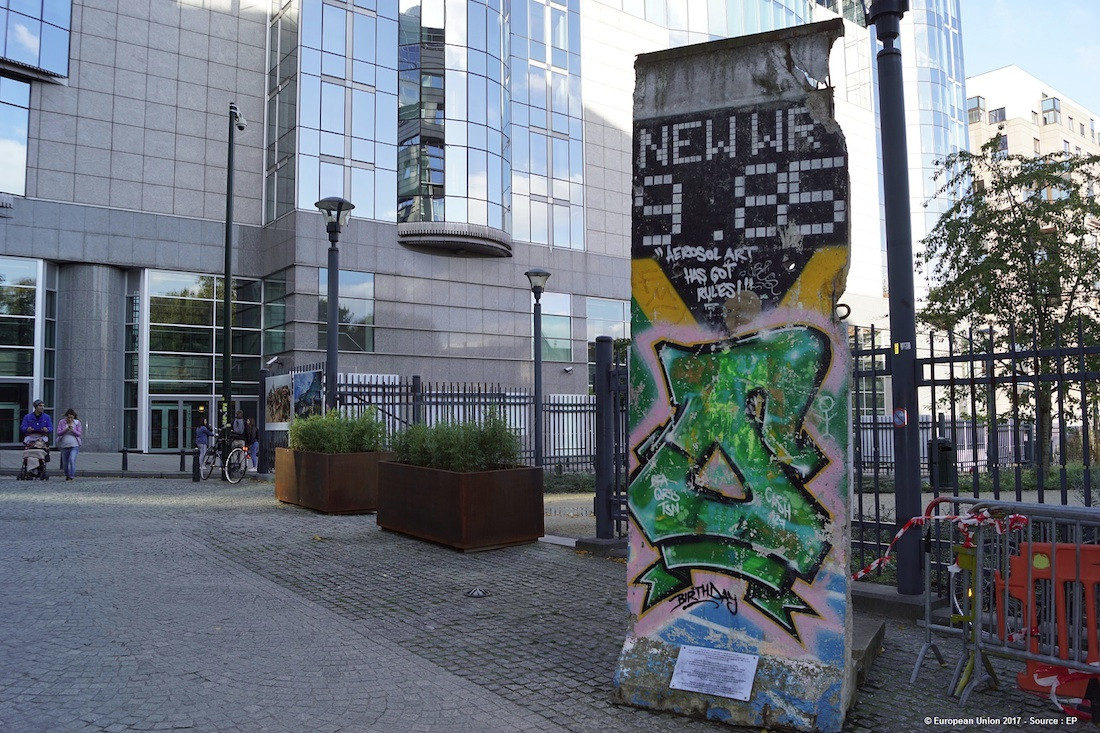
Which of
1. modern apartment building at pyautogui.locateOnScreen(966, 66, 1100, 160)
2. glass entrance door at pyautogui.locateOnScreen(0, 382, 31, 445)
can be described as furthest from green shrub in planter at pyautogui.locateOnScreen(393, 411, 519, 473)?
modern apartment building at pyautogui.locateOnScreen(966, 66, 1100, 160)

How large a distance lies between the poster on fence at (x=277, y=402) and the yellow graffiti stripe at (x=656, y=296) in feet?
47.7

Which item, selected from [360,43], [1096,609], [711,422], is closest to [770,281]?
[711,422]

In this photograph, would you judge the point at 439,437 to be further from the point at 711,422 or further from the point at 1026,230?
the point at 1026,230

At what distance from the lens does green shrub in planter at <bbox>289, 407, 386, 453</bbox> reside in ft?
Result: 38.8

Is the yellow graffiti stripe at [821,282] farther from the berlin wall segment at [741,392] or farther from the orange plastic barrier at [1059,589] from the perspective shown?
the orange plastic barrier at [1059,589]

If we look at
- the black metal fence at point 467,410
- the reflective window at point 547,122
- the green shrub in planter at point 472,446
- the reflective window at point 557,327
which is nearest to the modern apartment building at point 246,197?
the reflective window at point 547,122

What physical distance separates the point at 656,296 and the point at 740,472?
3.60ft

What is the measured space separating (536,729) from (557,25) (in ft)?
136

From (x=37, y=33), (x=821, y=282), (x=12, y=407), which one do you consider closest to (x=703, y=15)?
(x=37, y=33)

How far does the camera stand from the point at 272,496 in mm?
14633

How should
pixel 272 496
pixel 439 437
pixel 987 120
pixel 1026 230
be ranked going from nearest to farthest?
pixel 439 437
pixel 272 496
pixel 1026 230
pixel 987 120

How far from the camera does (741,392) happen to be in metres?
4.16

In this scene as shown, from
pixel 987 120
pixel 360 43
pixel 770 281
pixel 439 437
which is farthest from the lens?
pixel 987 120

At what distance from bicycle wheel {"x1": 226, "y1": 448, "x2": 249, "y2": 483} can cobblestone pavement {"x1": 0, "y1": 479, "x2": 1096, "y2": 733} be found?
29.9 feet
